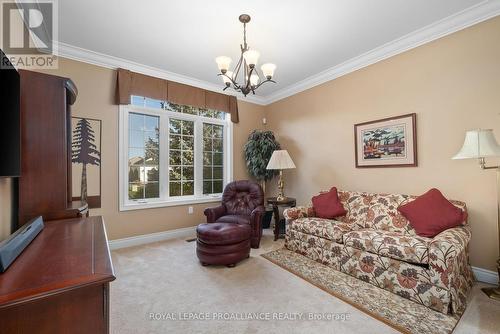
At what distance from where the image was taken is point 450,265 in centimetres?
183

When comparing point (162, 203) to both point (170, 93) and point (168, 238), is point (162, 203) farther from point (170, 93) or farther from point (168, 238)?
point (170, 93)

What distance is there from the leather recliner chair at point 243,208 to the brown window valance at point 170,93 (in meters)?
1.47

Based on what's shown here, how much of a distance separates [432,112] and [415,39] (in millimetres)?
916

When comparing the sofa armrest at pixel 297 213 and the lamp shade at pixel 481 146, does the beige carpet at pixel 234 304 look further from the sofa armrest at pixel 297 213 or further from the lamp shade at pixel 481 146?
the lamp shade at pixel 481 146

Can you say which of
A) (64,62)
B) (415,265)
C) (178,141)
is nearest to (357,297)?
(415,265)

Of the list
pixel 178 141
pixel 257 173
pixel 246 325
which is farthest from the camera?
pixel 257 173

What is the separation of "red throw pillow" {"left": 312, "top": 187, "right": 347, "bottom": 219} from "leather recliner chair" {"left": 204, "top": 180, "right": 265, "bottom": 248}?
789mm

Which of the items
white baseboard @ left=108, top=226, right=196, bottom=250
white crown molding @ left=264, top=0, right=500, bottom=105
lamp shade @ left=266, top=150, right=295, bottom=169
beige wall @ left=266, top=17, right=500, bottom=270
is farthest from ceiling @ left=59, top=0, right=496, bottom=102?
white baseboard @ left=108, top=226, right=196, bottom=250

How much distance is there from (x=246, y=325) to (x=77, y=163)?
2.92 m

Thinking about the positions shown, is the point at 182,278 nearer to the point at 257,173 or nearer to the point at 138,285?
the point at 138,285

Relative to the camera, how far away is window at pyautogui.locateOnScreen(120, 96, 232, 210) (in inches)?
144

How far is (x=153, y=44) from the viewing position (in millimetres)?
2982

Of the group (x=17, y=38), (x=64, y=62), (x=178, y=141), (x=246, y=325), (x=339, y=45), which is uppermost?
(x=339, y=45)

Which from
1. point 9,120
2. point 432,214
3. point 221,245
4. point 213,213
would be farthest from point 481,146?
point 9,120
